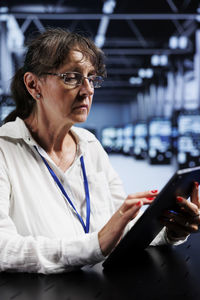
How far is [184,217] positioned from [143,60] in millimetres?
17901

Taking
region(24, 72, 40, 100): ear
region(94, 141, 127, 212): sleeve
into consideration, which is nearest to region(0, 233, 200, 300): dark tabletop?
region(94, 141, 127, 212): sleeve

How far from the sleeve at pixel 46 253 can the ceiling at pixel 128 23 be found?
36.2 inches

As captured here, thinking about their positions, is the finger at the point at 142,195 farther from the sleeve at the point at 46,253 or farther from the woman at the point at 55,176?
the sleeve at the point at 46,253

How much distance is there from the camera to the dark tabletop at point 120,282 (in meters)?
0.99

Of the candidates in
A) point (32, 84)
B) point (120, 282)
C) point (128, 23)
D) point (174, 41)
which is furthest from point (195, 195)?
point (128, 23)

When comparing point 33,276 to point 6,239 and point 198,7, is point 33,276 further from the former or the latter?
point 198,7

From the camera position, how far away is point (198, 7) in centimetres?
868

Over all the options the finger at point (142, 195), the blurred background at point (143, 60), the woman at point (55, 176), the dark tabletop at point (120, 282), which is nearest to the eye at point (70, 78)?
the woman at point (55, 176)

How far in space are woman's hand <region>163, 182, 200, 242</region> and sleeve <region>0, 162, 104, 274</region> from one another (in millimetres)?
251

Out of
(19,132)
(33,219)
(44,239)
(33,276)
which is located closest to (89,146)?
(19,132)

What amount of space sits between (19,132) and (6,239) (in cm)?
43

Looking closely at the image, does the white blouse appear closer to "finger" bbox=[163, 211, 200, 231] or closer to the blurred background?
"finger" bbox=[163, 211, 200, 231]

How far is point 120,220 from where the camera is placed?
1.12 meters

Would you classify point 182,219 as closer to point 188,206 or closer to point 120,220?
point 188,206
